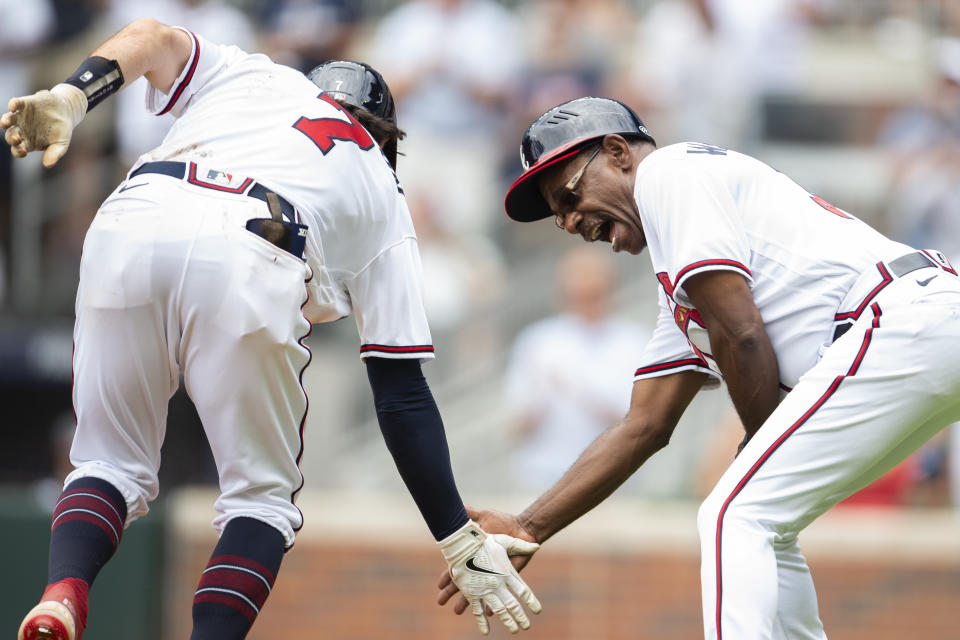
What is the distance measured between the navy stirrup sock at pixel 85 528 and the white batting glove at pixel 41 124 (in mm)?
903

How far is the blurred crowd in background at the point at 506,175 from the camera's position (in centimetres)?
783

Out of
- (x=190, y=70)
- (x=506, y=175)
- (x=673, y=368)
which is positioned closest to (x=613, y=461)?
(x=673, y=368)

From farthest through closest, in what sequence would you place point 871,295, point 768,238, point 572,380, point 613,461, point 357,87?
point 572,380 → point 613,461 → point 357,87 → point 768,238 → point 871,295

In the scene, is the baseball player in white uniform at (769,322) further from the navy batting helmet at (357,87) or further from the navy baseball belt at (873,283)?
the navy batting helmet at (357,87)

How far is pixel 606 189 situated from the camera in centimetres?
397

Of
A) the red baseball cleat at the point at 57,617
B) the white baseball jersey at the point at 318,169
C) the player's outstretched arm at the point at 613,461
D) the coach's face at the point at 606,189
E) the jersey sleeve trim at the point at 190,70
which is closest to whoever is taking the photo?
the red baseball cleat at the point at 57,617

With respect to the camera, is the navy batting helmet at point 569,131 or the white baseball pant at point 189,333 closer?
the white baseball pant at point 189,333

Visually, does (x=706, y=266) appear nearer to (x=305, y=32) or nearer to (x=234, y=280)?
(x=234, y=280)

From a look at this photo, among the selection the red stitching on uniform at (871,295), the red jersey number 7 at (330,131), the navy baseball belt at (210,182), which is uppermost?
the red jersey number 7 at (330,131)

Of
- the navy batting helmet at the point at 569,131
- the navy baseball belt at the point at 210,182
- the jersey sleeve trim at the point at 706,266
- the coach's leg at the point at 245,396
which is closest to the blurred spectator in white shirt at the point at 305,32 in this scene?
the navy batting helmet at the point at 569,131

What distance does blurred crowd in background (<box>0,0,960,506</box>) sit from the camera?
7828mm

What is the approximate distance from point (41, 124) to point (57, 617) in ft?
4.16

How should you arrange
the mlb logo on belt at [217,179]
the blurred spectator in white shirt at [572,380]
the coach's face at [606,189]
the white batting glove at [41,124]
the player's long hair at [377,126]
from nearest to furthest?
the white batting glove at [41,124], the mlb logo on belt at [217,179], the coach's face at [606,189], the player's long hair at [377,126], the blurred spectator in white shirt at [572,380]

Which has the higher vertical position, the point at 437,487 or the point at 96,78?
the point at 96,78
